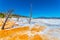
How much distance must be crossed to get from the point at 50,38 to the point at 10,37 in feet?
23.7

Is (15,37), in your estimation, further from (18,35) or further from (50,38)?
(50,38)

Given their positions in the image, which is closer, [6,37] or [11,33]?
[6,37]

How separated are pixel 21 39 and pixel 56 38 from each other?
249 inches

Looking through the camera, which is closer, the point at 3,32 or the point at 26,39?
the point at 26,39

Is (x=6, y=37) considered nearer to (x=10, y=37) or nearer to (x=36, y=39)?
(x=10, y=37)

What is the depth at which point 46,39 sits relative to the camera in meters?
25.3

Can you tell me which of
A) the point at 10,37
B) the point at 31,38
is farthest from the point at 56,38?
Result: the point at 10,37

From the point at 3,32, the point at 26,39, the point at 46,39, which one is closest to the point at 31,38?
the point at 26,39

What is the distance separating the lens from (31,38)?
2595cm

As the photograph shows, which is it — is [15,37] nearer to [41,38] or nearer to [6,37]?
[6,37]

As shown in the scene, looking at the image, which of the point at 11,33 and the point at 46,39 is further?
the point at 11,33

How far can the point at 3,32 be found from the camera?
29266mm

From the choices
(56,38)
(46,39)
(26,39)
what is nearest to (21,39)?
(26,39)

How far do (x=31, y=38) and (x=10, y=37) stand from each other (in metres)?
3.86
